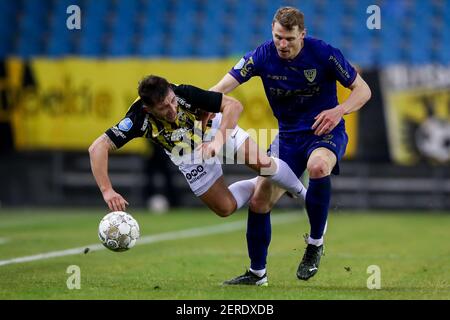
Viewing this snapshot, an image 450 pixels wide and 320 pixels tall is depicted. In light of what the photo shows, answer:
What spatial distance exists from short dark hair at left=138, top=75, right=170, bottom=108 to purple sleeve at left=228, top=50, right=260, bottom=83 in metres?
1.01

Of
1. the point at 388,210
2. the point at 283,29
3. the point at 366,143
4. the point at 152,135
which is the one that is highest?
the point at 283,29

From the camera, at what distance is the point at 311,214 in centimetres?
779

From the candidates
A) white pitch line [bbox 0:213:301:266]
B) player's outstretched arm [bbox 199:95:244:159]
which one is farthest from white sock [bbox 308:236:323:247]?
white pitch line [bbox 0:213:301:266]

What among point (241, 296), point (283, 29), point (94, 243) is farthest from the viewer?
point (94, 243)

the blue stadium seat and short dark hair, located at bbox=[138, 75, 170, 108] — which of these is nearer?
short dark hair, located at bbox=[138, 75, 170, 108]

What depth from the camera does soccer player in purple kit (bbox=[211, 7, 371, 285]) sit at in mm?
7723

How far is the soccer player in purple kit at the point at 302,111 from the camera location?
772 cm

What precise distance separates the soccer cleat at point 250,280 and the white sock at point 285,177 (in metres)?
0.76

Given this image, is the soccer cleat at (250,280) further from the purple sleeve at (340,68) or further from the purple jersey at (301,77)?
the purple sleeve at (340,68)

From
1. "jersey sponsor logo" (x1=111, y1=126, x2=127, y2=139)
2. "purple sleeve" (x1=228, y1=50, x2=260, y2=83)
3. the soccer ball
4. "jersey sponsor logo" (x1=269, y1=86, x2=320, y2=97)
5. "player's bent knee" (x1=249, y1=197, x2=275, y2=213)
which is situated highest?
"purple sleeve" (x1=228, y1=50, x2=260, y2=83)

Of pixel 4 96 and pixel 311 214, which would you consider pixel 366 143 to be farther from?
pixel 311 214

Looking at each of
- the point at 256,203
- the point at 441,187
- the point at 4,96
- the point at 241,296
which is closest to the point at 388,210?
the point at 441,187

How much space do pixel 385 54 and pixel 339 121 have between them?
12.5 metres

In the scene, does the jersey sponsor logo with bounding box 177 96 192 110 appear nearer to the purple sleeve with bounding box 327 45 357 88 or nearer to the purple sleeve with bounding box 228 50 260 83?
the purple sleeve with bounding box 228 50 260 83
